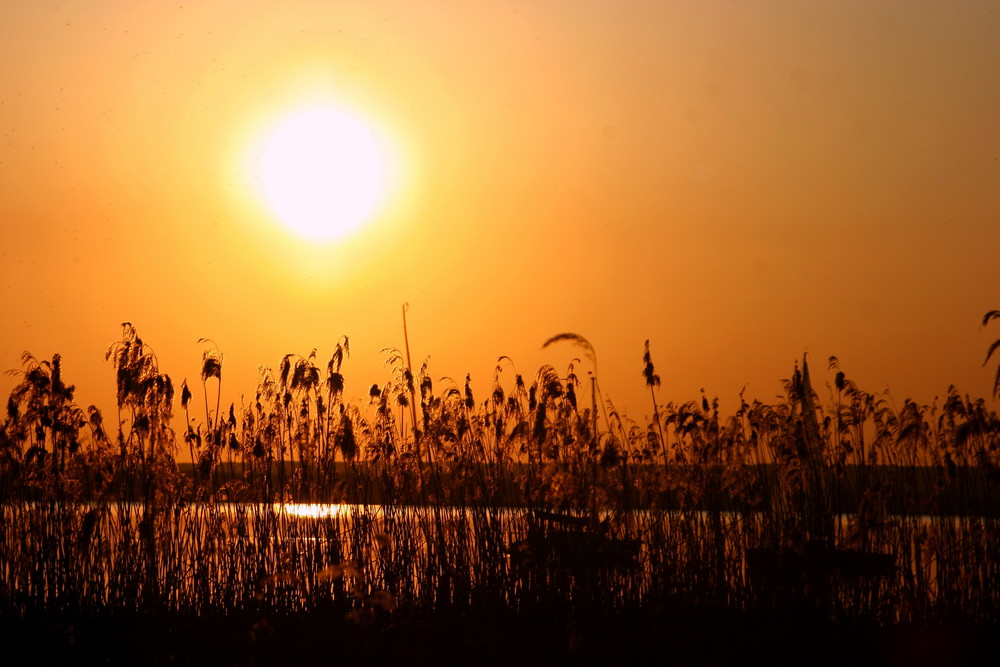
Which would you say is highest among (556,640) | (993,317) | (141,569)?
(993,317)

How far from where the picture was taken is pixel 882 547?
22.8 ft

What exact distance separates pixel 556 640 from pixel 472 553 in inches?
52.9

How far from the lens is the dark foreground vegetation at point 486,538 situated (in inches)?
217

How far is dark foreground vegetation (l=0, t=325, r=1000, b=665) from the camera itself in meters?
5.51

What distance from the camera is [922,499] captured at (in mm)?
7164

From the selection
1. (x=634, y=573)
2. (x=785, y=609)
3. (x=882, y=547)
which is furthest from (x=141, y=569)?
(x=882, y=547)

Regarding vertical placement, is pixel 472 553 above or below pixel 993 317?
below

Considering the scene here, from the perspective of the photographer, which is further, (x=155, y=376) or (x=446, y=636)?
(x=155, y=376)

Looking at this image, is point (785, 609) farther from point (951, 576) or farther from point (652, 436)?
point (652, 436)

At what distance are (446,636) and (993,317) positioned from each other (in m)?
3.57

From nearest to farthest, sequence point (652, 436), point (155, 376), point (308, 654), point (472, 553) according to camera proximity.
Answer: point (308, 654) < point (155, 376) < point (472, 553) < point (652, 436)

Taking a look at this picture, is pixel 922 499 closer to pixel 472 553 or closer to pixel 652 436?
pixel 652 436

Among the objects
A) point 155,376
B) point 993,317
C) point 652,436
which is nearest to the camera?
point 155,376

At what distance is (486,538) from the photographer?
251 inches
